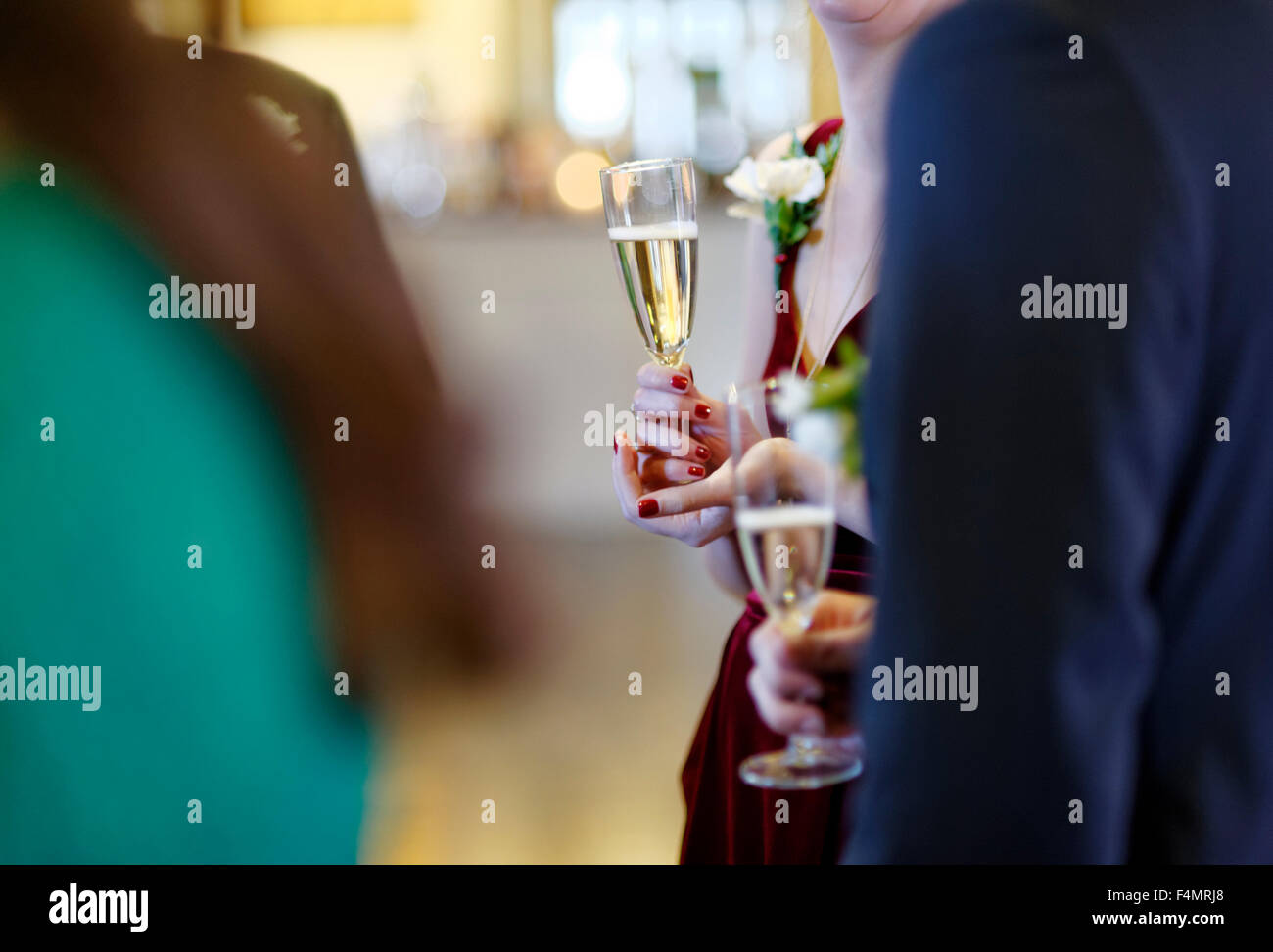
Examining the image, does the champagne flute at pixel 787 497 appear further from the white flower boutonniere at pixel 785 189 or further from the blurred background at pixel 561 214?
the blurred background at pixel 561 214

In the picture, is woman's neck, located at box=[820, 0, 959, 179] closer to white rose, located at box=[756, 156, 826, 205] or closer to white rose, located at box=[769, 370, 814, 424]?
white rose, located at box=[756, 156, 826, 205]

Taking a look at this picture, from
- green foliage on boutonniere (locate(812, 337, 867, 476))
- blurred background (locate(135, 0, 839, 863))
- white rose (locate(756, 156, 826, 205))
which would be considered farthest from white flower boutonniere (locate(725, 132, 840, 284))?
blurred background (locate(135, 0, 839, 863))

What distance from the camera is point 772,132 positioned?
3.81 meters

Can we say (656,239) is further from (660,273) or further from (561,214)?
(561,214)

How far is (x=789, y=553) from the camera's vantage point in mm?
588

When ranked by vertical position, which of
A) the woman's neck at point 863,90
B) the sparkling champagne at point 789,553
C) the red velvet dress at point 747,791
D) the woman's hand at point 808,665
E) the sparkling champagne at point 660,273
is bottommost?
the red velvet dress at point 747,791

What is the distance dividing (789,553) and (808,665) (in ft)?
0.23

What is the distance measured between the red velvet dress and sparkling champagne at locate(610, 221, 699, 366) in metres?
Answer: 0.21

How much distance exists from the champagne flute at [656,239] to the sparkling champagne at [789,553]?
259 mm

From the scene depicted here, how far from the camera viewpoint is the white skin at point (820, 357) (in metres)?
0.62

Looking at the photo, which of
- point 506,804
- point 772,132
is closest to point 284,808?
point 506,804

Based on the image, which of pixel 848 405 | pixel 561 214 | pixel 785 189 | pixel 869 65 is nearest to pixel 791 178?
pixel 785 189

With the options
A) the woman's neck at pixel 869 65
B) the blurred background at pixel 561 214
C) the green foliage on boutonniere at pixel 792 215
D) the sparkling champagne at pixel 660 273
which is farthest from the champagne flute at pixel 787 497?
the blurred background at pixel 561 214
